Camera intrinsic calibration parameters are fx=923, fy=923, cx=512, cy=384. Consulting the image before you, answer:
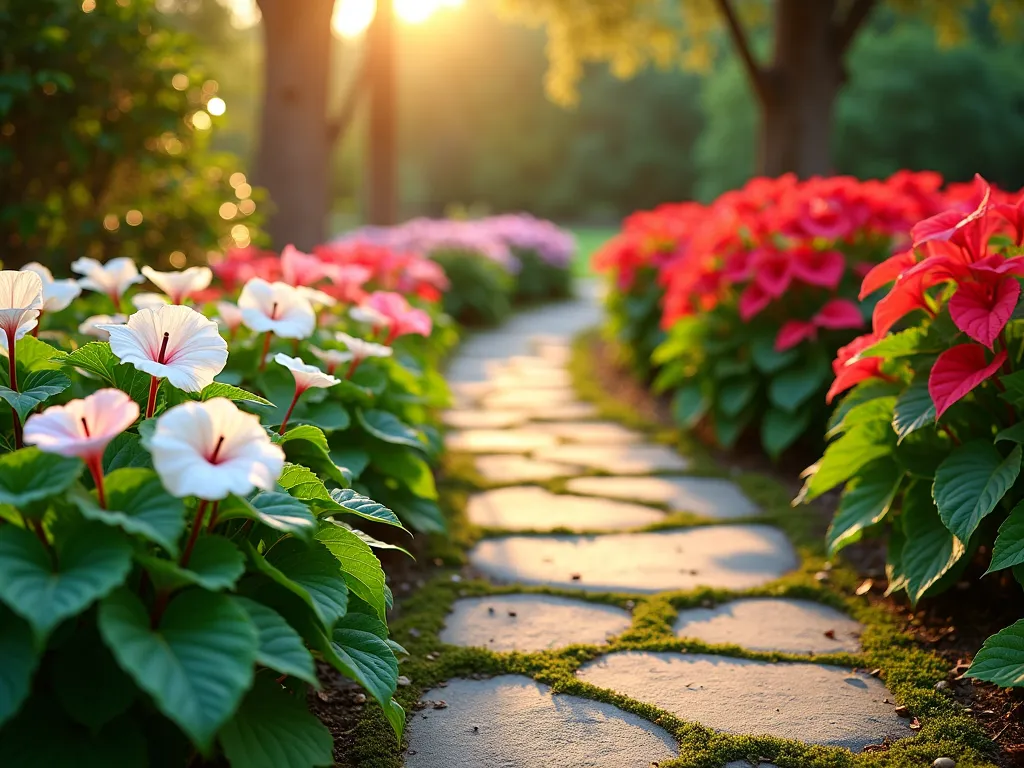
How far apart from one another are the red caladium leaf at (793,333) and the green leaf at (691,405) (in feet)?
1.96

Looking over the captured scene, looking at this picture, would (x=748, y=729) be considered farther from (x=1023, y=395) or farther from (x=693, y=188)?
(x=693, y=188)

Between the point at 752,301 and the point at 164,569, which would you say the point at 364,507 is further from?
the point at 752,301

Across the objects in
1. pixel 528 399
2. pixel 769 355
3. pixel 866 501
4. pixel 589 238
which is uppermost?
pixel 769 355

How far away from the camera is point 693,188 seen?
131ft

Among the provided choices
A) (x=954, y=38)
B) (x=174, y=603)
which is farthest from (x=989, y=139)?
(x=174, y=603)

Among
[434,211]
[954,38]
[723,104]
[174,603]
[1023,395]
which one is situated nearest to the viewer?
[174,603]

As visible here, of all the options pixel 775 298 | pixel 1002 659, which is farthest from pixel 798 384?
pixel 1002 659

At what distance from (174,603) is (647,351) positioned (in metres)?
4.91

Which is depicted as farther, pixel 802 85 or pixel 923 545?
pixel 802 85

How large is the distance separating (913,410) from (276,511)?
1.53 m

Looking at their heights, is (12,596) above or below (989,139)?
below

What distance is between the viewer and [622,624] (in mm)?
2439

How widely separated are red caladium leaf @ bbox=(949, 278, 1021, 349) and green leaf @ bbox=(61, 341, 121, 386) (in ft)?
5.74

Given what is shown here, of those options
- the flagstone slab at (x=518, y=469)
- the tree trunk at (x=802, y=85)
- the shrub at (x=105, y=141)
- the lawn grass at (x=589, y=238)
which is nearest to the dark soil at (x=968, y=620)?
the flagstone slab at (x=518, y=469)
